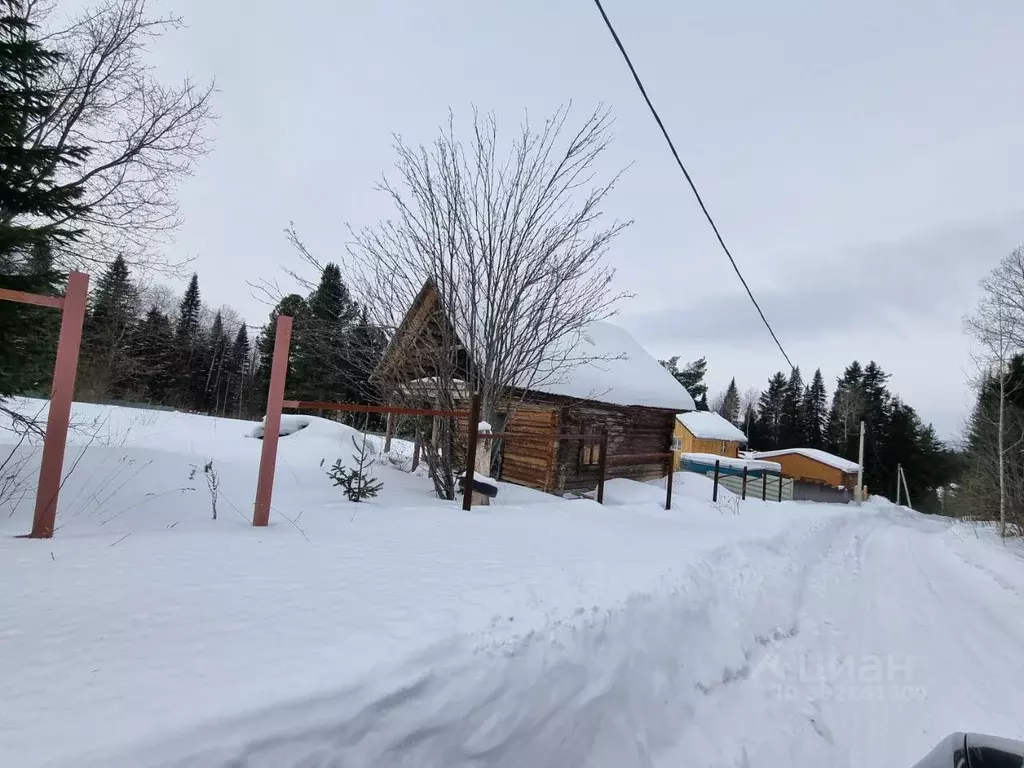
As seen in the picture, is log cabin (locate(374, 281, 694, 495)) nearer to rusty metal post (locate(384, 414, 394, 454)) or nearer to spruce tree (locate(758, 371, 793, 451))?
rusty metal post (locate(384, 414, 394, 454))

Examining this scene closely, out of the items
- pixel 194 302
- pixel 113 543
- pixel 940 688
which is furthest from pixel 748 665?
pixel 194 302

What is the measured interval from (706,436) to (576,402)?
2404 cm

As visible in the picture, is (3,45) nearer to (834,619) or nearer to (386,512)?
(386,512)

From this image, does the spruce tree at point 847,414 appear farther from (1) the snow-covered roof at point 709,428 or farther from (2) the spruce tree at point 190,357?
(2) the spruce tree at point 190,357

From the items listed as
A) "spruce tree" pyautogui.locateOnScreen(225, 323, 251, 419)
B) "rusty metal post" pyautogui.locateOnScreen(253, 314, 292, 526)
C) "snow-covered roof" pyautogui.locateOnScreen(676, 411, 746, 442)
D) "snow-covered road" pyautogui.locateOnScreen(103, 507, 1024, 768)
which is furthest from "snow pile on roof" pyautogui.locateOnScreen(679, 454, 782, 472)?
"spruce tree" pyautogui.locateOnScreen(225, 323, 251, 419)

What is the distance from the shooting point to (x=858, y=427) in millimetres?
43406

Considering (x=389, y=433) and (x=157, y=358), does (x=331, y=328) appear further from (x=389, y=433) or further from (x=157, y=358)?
(x=157, y=358)

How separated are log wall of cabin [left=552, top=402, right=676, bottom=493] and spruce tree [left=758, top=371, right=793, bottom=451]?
154ft

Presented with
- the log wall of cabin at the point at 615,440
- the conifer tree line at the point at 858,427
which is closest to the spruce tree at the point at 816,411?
the conifer tree line at the point at 858,427

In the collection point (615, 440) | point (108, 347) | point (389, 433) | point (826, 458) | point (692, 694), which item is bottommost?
point (692, 694)

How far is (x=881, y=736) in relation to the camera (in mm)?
2441

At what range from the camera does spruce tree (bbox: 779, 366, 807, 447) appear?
50594mm

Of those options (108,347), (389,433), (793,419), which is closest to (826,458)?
(793,419)

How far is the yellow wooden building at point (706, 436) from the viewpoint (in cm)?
3131
